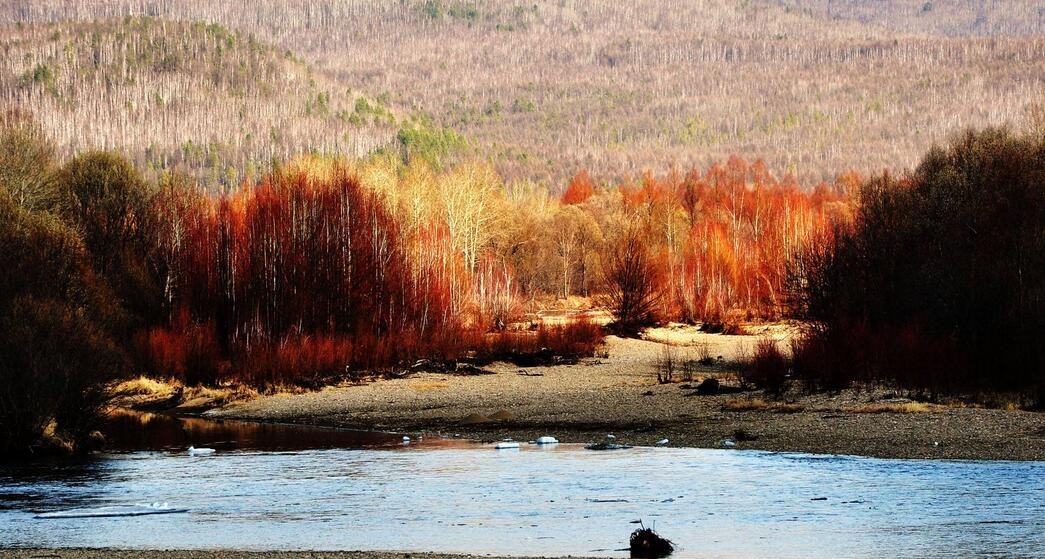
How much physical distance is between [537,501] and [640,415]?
12.7 meters

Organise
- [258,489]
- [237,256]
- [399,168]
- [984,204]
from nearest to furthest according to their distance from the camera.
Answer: [258,489]
[984,204]
[237,256]
[399,168]

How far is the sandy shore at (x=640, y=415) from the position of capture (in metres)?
27.9

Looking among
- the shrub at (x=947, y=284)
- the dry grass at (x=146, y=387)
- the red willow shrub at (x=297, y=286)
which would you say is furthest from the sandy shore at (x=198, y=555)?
the red willow shrub at (x=297, y=286)

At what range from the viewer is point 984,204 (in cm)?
3912

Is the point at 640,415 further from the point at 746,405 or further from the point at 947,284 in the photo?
the point at 947,284

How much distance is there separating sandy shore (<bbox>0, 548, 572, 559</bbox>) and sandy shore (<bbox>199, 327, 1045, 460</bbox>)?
12.7m

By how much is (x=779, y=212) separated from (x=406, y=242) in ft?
215

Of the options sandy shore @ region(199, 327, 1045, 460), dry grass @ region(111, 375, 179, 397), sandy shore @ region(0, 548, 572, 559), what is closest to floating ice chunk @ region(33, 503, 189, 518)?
sandy shore @ region(0, 548, 572, 559)

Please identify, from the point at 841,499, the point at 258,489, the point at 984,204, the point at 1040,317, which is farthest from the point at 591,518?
the point at 984,204

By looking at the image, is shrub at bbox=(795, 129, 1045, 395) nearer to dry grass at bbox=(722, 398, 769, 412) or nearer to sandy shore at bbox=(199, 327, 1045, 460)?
sandy shore at bbox=(199, 327, 1045, 460)

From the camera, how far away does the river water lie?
18406 mm

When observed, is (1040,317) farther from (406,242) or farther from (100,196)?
(100,196)

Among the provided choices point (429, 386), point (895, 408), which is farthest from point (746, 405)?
point (429, 386)

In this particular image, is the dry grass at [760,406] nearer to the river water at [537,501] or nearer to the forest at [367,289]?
the forest at [367,289]
